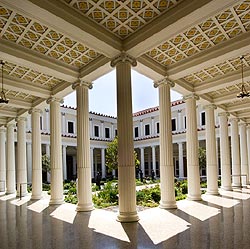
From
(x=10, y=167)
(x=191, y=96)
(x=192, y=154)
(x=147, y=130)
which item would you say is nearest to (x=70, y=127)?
(x=147, y=130)

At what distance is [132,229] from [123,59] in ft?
17.9

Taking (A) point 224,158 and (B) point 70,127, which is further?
(B) point 70,127

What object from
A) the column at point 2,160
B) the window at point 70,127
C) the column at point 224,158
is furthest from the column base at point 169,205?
the window at point 70,127

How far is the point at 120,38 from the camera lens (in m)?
8.91

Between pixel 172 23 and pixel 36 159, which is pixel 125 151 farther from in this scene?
pixel 36 159

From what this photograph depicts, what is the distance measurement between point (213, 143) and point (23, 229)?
11.3 m

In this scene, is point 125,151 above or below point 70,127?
below

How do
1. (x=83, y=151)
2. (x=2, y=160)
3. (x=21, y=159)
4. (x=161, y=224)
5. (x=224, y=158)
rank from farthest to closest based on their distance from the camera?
(x=2, y=160)
(x=224, y=158)
(x=21, y=159)
(x=83, y=151)
(x=161, y=224)

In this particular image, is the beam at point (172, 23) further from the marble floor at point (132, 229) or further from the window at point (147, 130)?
the window at point (147, 130)

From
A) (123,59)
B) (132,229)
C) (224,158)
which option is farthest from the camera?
(224,158)

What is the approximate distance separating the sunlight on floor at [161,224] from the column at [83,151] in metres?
2.44

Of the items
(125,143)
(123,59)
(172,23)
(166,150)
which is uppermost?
(172,23)

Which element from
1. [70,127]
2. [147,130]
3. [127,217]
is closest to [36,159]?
[127,217]

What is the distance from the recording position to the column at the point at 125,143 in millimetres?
8664
